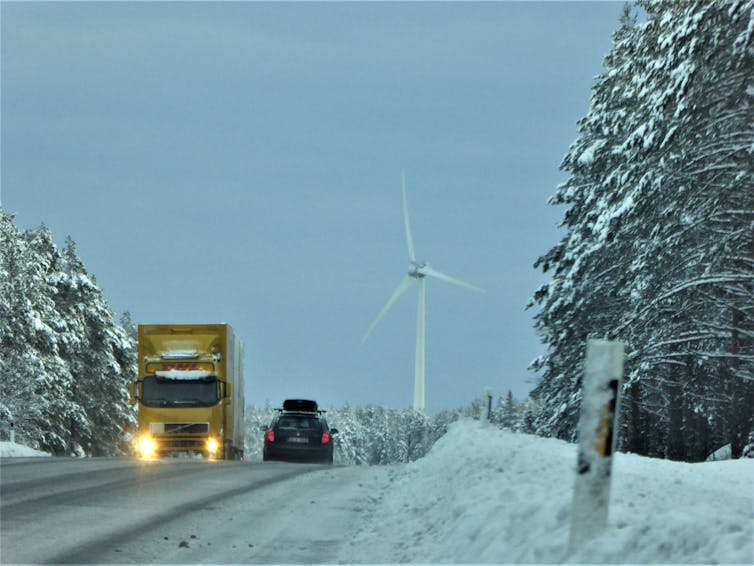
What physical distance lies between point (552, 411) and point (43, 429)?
87.2 ft

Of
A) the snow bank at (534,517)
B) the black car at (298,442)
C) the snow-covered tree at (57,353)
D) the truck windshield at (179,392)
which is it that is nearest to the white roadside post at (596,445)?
the snow bank at (534,517)

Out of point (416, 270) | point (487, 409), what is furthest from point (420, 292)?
point (487, 409)

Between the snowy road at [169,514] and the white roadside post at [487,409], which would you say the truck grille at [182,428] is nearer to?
the snowy road at [169,514]

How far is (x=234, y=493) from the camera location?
1636 cm

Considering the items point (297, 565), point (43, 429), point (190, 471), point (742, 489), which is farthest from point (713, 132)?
point (43, 429)

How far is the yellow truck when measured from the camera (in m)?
31.4

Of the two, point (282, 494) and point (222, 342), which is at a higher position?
point (222, 342)

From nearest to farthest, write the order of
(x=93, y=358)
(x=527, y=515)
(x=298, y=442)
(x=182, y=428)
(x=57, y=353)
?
1. (x=527, y=515)
2. (x=182, y=428)
3. (x=298, y=442)
4. (x=57, y=353)
5. (x=93, y=358)

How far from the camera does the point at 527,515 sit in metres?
7.98

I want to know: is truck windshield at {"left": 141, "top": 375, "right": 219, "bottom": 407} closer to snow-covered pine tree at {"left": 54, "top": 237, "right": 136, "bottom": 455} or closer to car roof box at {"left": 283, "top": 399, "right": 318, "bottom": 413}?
car roof box at {"left": 283, "top": 399, "right": 318, "bottom": 413}

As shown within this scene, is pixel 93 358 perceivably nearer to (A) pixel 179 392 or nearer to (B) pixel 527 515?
(A) pixel 179 392

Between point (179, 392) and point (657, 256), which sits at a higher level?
point (657, 256)

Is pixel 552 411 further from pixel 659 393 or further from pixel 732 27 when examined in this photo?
pixel 732 27

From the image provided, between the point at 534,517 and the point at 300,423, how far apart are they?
85.2ft
